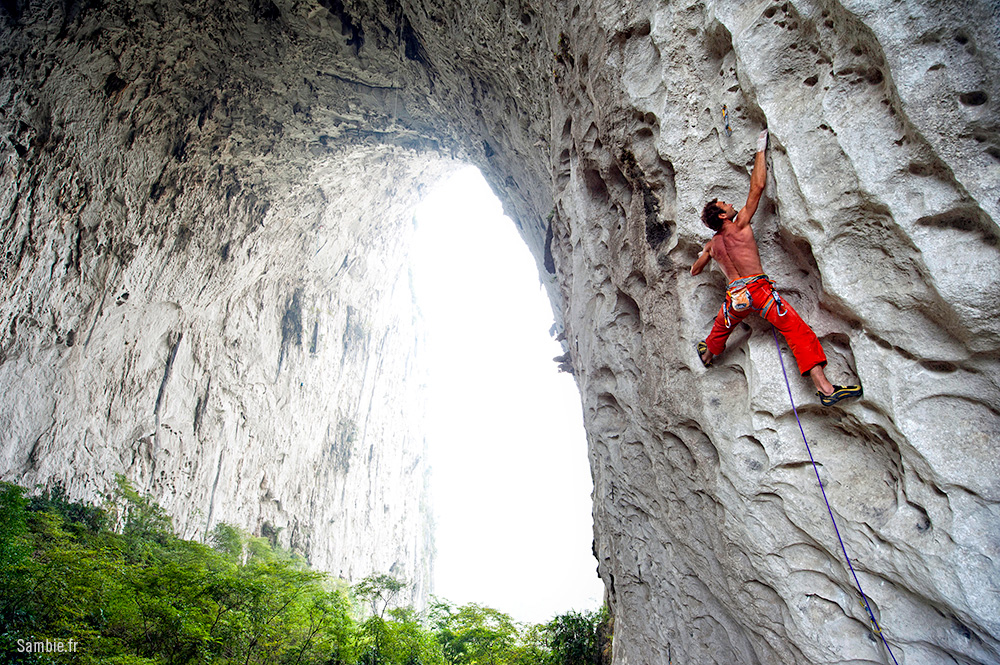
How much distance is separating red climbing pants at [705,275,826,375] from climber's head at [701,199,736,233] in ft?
1.50

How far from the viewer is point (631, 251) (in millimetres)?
4688

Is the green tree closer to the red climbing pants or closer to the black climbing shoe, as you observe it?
the black climbing shoe

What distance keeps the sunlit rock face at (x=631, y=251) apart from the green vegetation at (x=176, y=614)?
5.90 ft

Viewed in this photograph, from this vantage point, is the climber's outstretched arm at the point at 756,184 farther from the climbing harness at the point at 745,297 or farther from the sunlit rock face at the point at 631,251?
the climbing harness at the point at 745,297

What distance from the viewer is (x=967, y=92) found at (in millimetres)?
2363

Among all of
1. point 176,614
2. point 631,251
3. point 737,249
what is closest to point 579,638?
point 176,614

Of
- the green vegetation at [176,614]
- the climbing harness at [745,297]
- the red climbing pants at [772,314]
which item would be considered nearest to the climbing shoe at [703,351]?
the red climbing pants at [772,314]

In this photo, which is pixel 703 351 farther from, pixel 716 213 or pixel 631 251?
pixel 631 251

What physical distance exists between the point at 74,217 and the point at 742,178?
1160 cm

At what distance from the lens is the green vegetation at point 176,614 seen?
16.1 ft

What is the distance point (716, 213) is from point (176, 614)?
7.02 metres

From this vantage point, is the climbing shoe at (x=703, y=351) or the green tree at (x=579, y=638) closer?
the climbing shoe at (x=703, y=351)

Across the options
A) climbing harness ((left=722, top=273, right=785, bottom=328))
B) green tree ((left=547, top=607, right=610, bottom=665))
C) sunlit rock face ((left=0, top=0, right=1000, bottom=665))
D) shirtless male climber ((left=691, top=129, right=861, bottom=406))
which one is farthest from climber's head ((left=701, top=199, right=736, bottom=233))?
green tree ((left=547, top=607, right=610, bottom=665))

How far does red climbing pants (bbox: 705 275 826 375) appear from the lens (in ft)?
9.37
